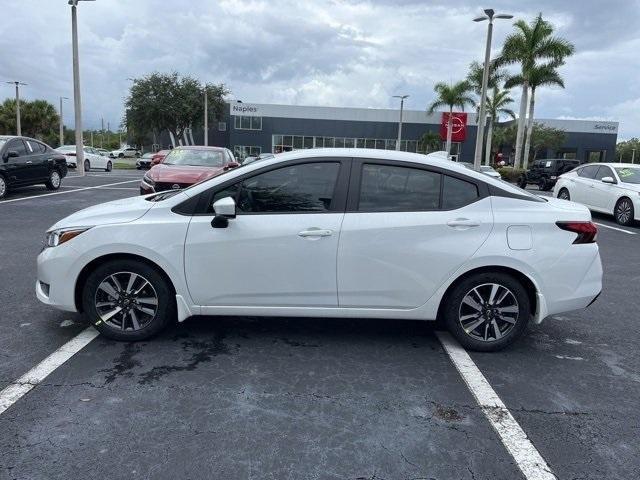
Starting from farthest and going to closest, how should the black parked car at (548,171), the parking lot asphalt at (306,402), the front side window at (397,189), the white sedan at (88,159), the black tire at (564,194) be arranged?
the white sedan at (88,159) < the black parked car at (548,171) < the black tire at (564,194) < the front side window at (397,189) < the parking lot asphalt at (306,402)

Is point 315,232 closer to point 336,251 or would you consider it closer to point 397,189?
point 336,251

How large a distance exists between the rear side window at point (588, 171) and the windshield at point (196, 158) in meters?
9.64

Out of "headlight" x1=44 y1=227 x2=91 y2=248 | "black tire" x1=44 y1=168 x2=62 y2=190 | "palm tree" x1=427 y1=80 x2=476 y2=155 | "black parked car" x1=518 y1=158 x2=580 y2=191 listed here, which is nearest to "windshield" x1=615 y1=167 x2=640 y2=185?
"headlight" x1=44 y1=227 x2=91 y2=248

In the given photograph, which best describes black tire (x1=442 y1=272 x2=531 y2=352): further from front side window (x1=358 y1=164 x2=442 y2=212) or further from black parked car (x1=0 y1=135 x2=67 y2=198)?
black parked car (x1=0 y1=135 x2=67 y2=198)

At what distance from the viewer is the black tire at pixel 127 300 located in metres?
4.12

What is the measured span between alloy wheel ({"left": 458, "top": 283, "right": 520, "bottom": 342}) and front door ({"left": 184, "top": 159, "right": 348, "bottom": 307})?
42.5 inches

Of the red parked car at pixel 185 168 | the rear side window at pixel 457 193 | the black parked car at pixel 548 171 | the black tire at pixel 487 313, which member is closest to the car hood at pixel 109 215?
the rear side window at pixel 457 193

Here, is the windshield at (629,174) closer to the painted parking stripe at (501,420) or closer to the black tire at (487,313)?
the black tire at (487,313)

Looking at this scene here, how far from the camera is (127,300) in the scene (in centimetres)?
418

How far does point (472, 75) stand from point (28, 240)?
39.9 metres

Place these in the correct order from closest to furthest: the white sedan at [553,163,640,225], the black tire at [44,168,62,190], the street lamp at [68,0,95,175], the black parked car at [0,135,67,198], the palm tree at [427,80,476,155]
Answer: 1. the white sedan at [553,163,640,225]
2. the black parked car at [0,135,67,198]
3. the black tire at [44,168,62,190]
4. the street lamp at [68,0,95,175]
5. the palm tree at [427,80,476,155]

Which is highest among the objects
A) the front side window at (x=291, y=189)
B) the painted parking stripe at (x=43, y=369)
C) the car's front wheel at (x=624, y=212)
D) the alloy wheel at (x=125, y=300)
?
the front side window at (x=291, y=189)

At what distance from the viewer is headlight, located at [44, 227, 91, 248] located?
4.13 meters

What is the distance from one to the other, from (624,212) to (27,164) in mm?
15285
